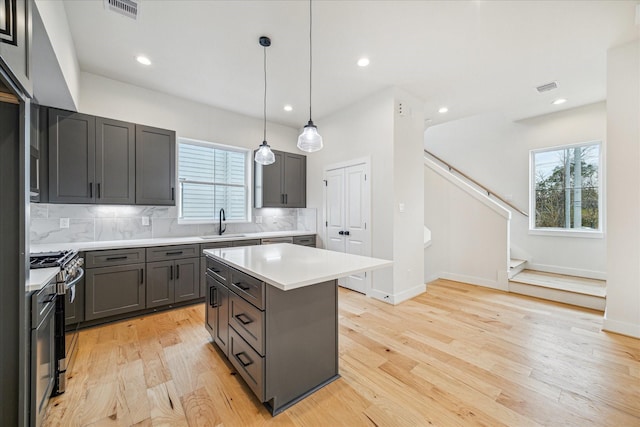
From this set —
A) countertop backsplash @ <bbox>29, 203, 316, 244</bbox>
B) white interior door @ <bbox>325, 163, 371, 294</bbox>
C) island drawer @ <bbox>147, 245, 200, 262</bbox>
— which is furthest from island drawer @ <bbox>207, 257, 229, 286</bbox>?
white interior door @ <bbox>325, 163, 371, 294</bbox>

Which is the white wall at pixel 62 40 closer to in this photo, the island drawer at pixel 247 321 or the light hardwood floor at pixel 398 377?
the island drawer at pixel 247 321

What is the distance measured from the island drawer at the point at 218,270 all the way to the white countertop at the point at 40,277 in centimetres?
103

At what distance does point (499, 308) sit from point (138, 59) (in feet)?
18.1

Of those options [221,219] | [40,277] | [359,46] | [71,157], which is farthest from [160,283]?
[359,46]

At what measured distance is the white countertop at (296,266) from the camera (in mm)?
1494

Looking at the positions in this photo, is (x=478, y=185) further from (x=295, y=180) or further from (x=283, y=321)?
(x=283, y=321)

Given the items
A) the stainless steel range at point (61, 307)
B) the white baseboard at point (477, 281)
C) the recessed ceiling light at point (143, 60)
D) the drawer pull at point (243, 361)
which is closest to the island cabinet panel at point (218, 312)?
the drawer pull at point (243, 361)

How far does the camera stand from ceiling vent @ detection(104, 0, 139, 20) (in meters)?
2.17

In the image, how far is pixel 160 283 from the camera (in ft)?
10.8

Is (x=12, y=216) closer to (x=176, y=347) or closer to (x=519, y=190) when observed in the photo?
(x=176, y=347)

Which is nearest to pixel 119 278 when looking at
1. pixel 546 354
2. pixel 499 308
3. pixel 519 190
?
pixel 546 354

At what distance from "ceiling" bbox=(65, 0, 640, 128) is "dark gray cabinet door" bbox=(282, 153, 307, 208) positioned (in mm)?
1245

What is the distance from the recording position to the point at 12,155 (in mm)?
1234

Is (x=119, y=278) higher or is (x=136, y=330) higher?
(x=119, y=278)
